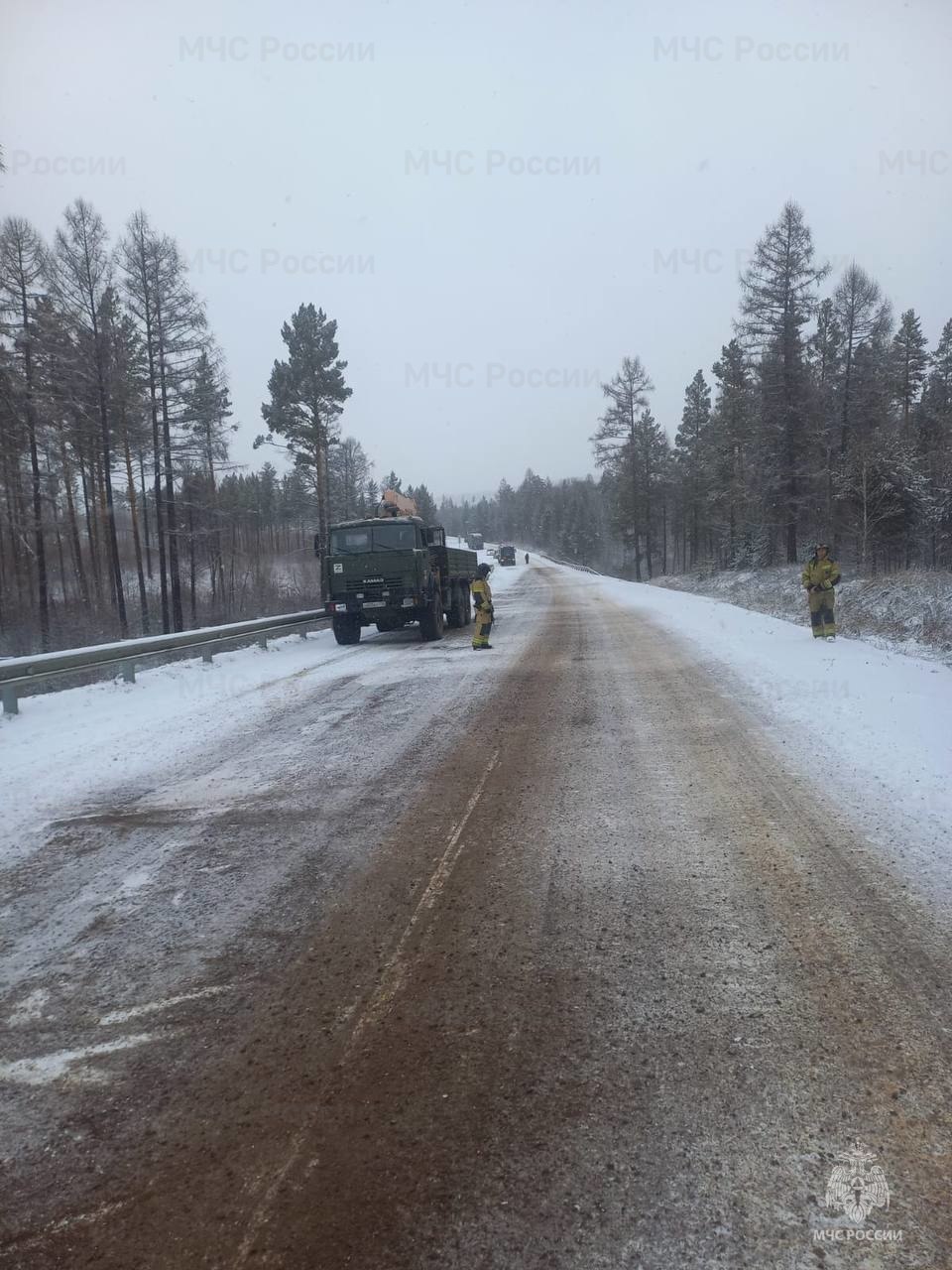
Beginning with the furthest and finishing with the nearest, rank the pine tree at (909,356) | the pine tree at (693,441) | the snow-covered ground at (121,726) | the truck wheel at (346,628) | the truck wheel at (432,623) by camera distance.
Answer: the pine tree at (693,441) < the pine tree at (909,356) < the truck wheel at (432,623) < the truck wheel at (346,628) < the snow-covered ground at (121,726)

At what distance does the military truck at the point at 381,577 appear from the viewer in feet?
47.9

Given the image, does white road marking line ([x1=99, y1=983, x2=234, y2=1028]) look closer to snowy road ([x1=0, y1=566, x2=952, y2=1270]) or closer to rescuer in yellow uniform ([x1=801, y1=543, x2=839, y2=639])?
snowy road ([x1=0, y1=566, x2=952, y2=1270])

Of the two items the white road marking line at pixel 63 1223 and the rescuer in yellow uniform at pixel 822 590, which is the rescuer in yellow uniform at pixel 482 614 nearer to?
the rescuer in yellow uniform at pixel 822 590

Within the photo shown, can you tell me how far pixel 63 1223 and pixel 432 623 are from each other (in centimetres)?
1348

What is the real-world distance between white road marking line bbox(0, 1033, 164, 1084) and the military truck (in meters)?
12.0

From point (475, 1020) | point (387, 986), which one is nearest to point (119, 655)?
point (387, 986)

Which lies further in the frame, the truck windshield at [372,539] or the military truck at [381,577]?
the truck windshield at [372,539]

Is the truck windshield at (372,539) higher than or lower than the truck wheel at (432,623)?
higher

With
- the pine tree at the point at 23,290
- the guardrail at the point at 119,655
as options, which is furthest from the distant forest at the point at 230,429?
the guardrail at the point at 119,655

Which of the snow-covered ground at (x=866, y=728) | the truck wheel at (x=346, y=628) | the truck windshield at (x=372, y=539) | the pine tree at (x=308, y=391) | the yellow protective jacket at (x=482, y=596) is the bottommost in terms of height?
the snow-covered ground at (x=866, y=728)

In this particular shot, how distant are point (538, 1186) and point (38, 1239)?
1339 millimetres

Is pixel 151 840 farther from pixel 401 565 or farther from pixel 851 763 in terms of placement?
pixel 401 565

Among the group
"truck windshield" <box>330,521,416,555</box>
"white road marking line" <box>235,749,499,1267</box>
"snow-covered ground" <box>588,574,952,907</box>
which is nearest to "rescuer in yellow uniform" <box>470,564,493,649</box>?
"truck windshield" <box>330,521,416,555</box>

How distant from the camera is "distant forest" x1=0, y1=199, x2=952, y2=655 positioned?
2256 cm
